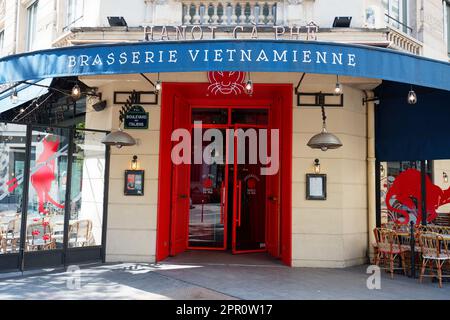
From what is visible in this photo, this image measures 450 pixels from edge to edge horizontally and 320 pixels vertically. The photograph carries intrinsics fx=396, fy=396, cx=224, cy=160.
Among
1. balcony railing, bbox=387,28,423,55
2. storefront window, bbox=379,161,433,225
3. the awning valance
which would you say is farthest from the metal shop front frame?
balcony railing, bbox=387,28,423,55

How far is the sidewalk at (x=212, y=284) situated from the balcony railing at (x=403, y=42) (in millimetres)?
4794

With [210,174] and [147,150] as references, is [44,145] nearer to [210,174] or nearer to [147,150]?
[147,150]

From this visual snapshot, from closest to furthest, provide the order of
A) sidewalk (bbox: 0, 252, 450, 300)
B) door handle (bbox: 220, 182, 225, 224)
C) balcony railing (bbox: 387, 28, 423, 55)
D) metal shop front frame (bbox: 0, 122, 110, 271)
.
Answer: sidewalk (bbox: 0, 252, 450, 300) < metal shop front frame (bbox: 0, 122, 110, 271) < balcony railing (bbox: 387, 28, 423, 55) < door handle (bbox: 220, 182, 225, 224)

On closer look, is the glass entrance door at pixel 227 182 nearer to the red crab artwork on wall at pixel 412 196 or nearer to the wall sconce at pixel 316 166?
the wall sconce at pixel 316 166

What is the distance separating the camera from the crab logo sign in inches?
287

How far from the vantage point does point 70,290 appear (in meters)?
5.51

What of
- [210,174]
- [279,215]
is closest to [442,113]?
[279,215]

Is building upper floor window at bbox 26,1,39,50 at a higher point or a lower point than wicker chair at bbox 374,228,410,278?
higher

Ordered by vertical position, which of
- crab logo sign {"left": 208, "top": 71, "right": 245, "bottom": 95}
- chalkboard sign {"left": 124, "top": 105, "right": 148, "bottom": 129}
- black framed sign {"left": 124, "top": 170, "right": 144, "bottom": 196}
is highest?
crab logo sign {"left": 208, "top": 71, "right": 245, "bottom": 95}

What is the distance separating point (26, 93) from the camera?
8.18 meters

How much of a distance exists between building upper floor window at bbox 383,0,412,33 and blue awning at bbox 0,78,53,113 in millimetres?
7260

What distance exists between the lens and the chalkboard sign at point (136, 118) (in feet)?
24.6

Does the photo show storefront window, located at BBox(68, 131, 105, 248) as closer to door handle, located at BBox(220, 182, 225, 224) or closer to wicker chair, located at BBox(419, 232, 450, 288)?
door handle, located at BBox(220, 182, 225, 224)

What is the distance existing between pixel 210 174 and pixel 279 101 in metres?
2.29
